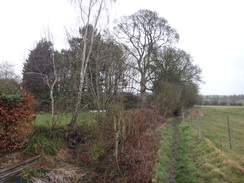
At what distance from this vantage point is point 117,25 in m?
23.3

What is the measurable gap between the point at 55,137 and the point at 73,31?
597 cm

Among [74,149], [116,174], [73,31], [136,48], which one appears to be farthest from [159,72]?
[116,174]

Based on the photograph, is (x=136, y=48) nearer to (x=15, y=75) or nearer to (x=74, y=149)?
(x=74, y=149)

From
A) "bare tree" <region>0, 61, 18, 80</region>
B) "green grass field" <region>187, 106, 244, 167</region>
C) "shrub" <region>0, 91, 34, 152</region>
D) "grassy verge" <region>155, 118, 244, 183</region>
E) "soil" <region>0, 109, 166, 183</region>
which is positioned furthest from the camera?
"bare tree" <region>0, 61, 18, 80</region>

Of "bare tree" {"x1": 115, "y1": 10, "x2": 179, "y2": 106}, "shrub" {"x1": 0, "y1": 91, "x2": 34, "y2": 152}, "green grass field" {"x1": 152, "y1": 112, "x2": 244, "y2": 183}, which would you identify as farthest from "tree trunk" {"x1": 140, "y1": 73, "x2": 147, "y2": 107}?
"shrub" {"x1": 0, "y1": 91, "x2": 34, "y2": 152}

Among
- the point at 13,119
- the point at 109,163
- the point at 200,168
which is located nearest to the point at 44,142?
the point at 13,119

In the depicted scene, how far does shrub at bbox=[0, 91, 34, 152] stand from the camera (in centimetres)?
483

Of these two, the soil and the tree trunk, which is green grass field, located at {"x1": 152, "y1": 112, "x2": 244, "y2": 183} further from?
the tree trunk

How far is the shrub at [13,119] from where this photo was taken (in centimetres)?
483

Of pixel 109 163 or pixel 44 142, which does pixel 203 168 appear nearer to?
pixel 109 163

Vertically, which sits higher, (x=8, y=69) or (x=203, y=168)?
(x=8, y=69)

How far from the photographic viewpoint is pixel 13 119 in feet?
16.4

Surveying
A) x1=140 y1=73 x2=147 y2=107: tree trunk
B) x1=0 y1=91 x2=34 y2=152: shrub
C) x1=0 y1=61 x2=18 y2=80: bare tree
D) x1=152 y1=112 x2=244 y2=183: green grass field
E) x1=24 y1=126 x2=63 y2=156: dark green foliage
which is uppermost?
x1=0 y1=61 x2=18 y2=80: bare tree

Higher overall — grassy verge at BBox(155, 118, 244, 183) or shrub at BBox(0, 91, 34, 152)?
shrub at BBox(0, 91, 34, 152)
